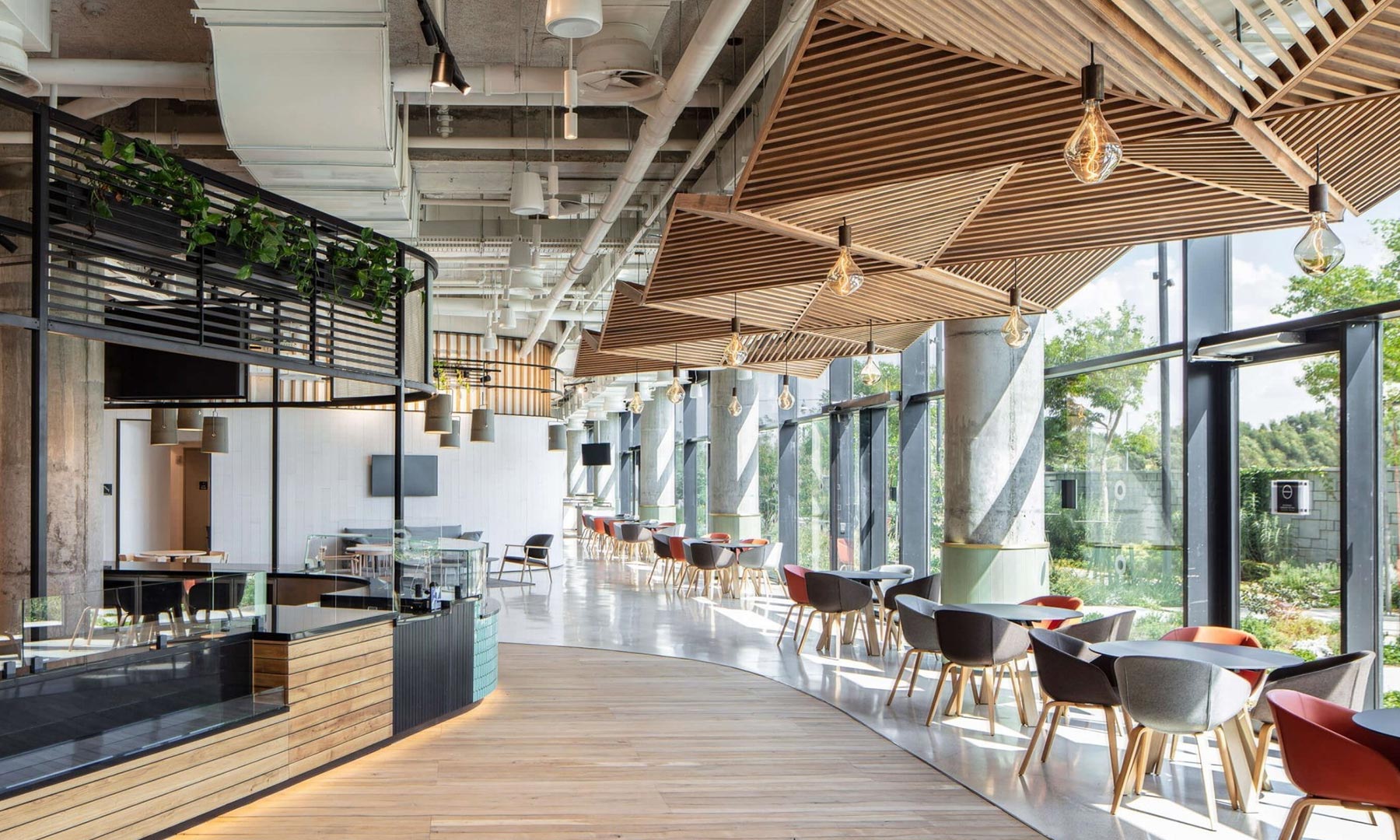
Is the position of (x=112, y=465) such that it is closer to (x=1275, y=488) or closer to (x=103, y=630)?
(x=103, y=630)

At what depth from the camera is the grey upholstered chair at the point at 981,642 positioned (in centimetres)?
678

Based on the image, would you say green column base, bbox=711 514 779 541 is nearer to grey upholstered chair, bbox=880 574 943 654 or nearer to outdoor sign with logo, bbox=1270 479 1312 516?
grey upholstered chair, bbox=880 574 943 654

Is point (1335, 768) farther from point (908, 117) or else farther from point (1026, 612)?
point (1026, 612)

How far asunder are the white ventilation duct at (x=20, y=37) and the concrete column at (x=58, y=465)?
1479mm

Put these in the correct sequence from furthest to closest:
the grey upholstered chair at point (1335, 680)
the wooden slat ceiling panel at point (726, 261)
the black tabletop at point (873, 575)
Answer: the black tabletop at point (873, 575), the wooden slat ceiling panel at point (726, 261), the grey upholstered chair at point (1335, 680)

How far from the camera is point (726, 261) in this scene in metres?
7.30

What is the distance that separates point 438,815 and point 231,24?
430 centimetres

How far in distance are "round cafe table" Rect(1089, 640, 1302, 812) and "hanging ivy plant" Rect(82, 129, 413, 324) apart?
536cm

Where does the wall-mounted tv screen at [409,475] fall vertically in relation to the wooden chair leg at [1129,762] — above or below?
above

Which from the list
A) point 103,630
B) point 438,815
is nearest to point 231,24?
point 103,630

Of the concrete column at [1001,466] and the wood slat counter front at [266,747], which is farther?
the concrete column at [1001,466]

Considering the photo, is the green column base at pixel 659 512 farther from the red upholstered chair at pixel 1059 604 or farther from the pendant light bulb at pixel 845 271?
the pendant light bulb at pixel 845 271

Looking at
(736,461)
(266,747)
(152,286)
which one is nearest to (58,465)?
(152,286)

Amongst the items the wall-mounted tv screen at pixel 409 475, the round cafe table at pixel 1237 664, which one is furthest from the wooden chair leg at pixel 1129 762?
the wall-mounted tv screen at pixel 409 475
